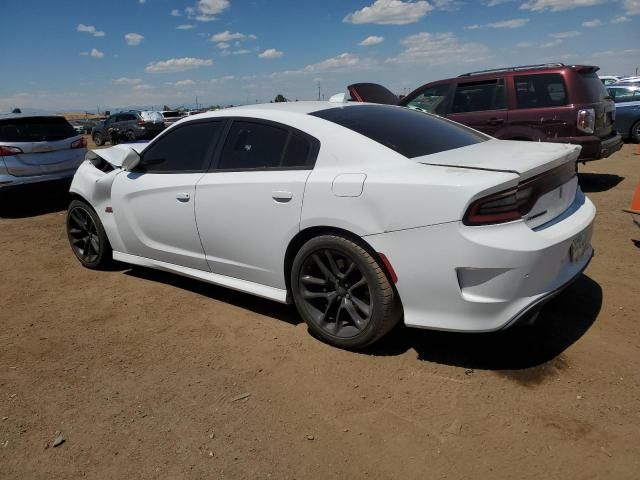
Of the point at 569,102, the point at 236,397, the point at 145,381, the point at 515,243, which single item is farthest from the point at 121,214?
the point at 569,102

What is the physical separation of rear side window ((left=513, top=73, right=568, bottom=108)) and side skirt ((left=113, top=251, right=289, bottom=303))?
5.67 m

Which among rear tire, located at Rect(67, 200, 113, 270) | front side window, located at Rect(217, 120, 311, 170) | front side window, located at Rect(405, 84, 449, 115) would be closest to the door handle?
front side window, located at Rect(217, 120, 311, 170)

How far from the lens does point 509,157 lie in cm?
290

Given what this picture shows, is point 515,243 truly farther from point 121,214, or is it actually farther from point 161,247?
point 121,214

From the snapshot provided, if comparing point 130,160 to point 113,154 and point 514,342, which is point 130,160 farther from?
point 514,342

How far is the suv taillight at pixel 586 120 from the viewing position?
272 inches

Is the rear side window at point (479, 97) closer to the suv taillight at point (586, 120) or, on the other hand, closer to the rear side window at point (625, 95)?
the suv taillight at point (586, 120)

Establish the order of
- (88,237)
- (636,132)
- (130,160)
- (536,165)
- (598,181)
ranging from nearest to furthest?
1. (536,165)
2. (130,160)
3. (88,237)
4. (598,181)
5. (636,132)

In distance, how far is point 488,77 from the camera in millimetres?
7844

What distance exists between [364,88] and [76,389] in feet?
23.1

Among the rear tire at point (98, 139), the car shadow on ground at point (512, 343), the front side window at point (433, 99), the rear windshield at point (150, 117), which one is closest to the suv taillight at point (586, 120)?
the front side window at point (433, 99)

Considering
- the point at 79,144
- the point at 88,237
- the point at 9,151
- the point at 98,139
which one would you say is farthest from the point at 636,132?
the point at 98,139

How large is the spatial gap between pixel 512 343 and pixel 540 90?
17.8 feet

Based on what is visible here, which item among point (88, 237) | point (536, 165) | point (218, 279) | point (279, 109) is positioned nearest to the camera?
point (536, 165)
